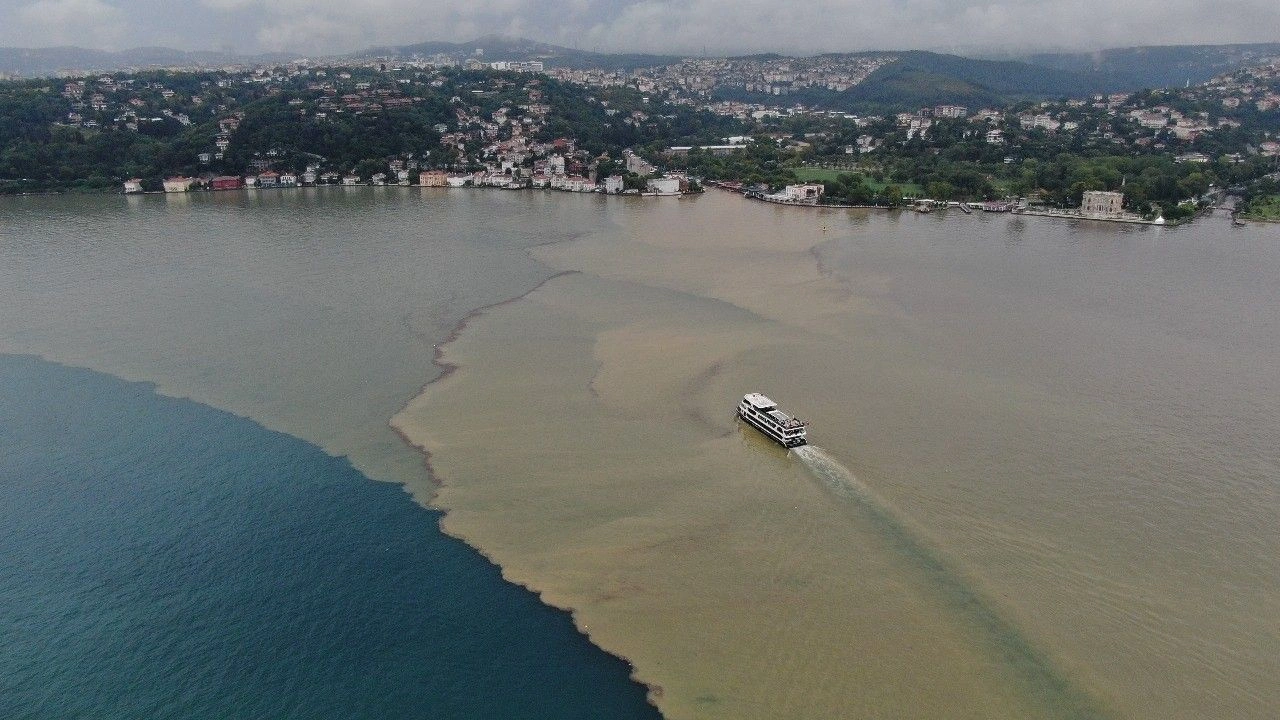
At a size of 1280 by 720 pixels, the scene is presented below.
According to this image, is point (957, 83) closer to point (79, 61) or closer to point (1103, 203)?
point (1103, 203)

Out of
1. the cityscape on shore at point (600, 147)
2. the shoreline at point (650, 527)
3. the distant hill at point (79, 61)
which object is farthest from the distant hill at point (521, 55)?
the shoreline at point (650, 527)

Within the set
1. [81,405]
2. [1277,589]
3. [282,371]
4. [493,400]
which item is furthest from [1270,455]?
[81,405]

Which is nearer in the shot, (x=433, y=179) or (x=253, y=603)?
(x=253, y=603)

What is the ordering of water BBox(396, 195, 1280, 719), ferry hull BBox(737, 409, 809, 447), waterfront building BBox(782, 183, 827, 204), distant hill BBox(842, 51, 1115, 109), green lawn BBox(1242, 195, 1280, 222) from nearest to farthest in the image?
water BBox(396, 195, 1280, 719) < ferry hull BBox(737, 409, 809, 447) < green lawn BBox(1242, 195, 1280, 222) < waterfront building BBox(782, 183, 827, 204) < distant hill BBox(842, 51, 1115, 109)

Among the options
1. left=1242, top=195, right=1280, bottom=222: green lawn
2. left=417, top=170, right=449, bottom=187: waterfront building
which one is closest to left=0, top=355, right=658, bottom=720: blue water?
left=1242, top=195, right=1280, bottom=222: green lawn

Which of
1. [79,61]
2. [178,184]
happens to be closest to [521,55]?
[79,61]

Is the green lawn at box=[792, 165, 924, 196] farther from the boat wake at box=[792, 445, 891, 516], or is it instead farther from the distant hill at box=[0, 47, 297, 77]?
the distant hill at box=[0, 47, 297, 77]
